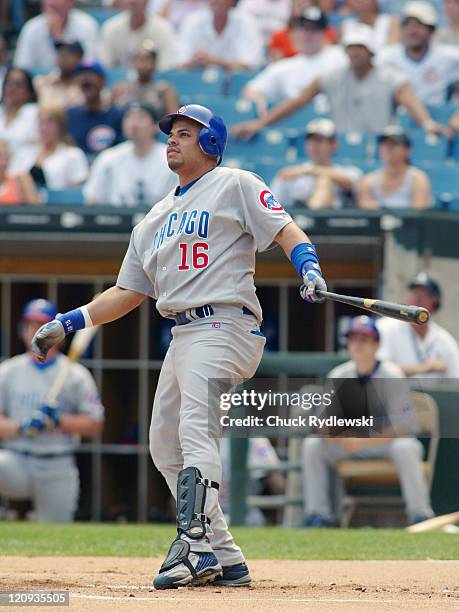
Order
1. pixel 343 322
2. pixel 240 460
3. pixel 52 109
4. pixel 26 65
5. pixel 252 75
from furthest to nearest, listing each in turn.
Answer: pixel 26 65
pixel 252 75
pixel 52 109
pixel 343 322
pixel 240 460

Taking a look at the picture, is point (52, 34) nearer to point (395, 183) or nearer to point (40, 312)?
point (40, 312)

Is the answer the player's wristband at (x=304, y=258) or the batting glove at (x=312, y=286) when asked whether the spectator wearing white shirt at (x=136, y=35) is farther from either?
the batting glove at (x=312, y=286)

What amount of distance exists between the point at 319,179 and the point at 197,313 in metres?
4.95

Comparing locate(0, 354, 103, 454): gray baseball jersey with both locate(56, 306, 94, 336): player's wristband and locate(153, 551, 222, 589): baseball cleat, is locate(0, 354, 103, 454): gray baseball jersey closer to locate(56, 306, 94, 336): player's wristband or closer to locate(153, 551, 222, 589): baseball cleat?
locate(56, 306, 94, 336): player's wristband

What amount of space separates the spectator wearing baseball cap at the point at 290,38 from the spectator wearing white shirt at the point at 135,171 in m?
2.26

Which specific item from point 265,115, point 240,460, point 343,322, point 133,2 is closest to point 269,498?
point 240,460

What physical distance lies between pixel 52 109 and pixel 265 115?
1.70 meters

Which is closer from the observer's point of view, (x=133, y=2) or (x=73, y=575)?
(x=73, y=575)

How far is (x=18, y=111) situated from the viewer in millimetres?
11016

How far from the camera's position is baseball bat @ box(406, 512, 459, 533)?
24.4ft

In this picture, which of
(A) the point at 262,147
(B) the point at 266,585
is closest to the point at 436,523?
(B) the point at 266,585

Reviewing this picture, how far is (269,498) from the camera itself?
8430 millimetres

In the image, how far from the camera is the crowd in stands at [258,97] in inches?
373

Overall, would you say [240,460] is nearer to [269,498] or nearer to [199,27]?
[269,498]
